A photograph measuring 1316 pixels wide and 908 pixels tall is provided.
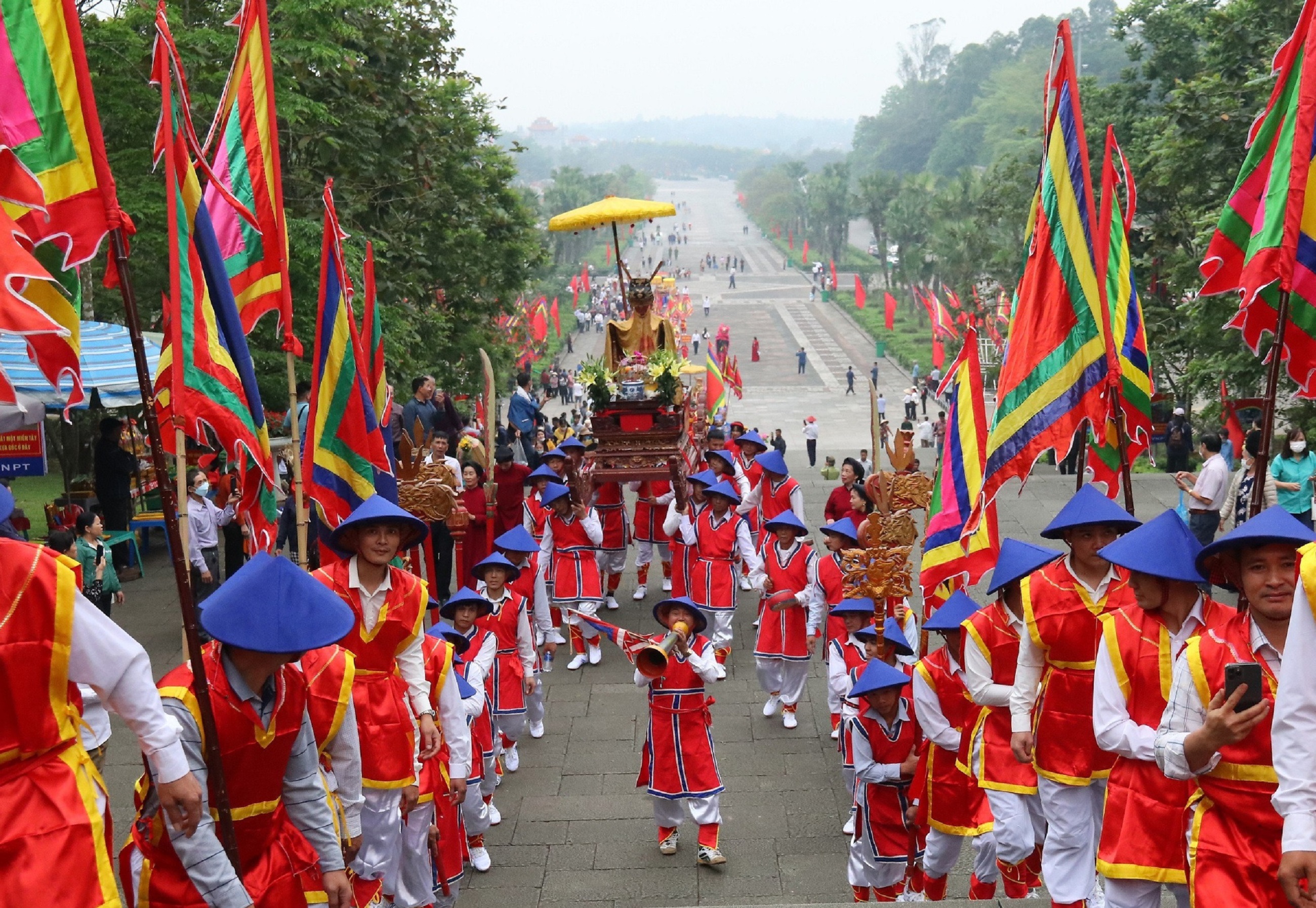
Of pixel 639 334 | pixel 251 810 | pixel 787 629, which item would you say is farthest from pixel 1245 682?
pixel 639 334

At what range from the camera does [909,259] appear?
214 feet

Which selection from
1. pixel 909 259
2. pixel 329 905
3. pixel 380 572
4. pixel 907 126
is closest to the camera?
pixel 329 905

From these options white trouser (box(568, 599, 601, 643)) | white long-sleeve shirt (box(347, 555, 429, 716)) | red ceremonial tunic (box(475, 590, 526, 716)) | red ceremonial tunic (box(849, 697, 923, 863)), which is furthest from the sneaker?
white trouser (box(568, 599, 601, 643))

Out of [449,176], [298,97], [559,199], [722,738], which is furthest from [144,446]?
[559,199]

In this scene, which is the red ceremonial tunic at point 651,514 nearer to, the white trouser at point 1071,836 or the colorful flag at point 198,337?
the colorful flag at point 198,337

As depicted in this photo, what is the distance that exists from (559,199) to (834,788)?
8282cm

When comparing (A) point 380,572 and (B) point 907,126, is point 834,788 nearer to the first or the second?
(A) point 380,572

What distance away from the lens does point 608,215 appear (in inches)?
615

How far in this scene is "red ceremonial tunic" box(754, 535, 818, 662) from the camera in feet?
35.4

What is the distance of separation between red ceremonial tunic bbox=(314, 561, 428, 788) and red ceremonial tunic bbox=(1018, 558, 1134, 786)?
107 inches

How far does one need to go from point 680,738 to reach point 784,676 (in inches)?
117

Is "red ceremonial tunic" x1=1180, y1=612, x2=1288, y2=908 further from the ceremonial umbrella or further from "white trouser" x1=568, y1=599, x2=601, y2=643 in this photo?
the ceremonial umbrella

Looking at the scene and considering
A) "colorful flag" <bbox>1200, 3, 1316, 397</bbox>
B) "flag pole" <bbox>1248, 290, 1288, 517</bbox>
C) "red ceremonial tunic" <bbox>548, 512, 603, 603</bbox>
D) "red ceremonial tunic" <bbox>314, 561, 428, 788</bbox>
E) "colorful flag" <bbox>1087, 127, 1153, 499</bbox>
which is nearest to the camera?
"flag pole" <bbox>1248, 290, 1288, 517</bbox>

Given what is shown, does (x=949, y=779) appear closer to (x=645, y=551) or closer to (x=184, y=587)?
(x=184, y=587)
